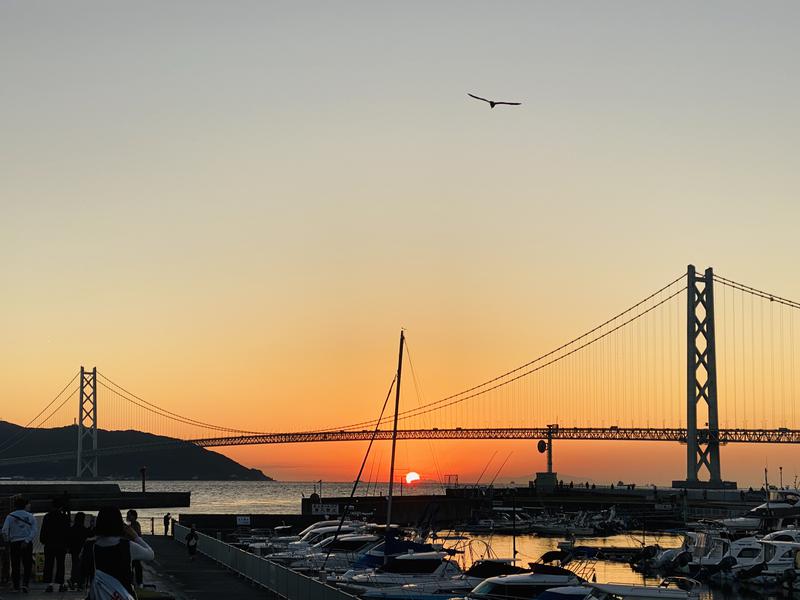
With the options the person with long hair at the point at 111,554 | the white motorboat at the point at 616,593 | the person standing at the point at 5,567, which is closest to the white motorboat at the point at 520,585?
the white motorboat at the point at 616,593

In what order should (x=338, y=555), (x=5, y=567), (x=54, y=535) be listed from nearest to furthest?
(x=54, y=535)
(x=5, y=567)
(x=338, y=555)

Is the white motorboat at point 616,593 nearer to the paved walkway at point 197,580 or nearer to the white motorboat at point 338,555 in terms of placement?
the paved walkway at point 197,580

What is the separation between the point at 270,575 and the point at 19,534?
1167cm

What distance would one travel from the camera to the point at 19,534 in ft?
63.2

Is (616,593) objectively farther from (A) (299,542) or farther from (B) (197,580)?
(A) (299,542)

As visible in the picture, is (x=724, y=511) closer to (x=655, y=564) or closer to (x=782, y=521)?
(x=782, y=521)

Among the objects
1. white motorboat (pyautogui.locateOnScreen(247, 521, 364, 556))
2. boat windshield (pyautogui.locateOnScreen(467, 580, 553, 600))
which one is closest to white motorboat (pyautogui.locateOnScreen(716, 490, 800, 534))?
white motorboat (pyautogui.locateOnScreen(247, 521, 364, 556))

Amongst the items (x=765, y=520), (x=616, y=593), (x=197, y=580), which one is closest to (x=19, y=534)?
(x=197, y=580)

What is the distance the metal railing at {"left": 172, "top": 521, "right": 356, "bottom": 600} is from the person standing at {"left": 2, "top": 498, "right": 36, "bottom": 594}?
5.61 metres

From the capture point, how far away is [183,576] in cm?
3575

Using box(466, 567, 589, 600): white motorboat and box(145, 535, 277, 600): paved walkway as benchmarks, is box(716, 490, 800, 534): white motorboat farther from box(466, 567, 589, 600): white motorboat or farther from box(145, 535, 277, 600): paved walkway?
box(466, 567, 589, 600): white motorboat

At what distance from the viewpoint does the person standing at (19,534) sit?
19.0 meters

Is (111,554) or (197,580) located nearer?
(111,554)

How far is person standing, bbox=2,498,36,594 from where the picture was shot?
1895 centimetres
